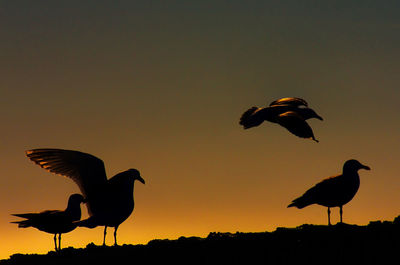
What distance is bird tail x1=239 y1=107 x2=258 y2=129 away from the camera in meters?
30.5

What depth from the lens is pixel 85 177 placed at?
24781 millimetres

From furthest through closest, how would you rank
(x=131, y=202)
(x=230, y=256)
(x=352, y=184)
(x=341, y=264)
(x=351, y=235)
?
1. (x=352, y=184)
2. (x=131, y=202)
3. (x=351, y=235)
4. (x=230, y=256)
5. (x=341, y=264)

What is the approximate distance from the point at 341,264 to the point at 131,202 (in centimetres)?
764

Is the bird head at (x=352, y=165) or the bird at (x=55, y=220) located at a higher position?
the bird head at (x=352, y=165)

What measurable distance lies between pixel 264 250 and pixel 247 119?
1088 cm

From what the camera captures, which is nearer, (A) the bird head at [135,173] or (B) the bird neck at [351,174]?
(A) the bird head at [135,173]

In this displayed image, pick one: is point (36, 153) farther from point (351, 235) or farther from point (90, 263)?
point (351, 235)

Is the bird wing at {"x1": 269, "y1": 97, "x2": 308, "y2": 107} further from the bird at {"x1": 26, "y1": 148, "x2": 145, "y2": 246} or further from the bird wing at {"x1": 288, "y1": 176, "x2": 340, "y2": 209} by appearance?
Result: the bird at {"x1": 26, "y1": 148, "x2": 145, "y2": 246}

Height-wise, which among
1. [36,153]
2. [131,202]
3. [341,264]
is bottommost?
[341,264]

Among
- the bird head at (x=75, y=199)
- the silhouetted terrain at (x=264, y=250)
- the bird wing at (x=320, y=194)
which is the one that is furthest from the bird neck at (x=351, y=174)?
the bird head at (x=75, y=199)

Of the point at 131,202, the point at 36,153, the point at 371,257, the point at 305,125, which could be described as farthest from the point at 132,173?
the point at 371,257

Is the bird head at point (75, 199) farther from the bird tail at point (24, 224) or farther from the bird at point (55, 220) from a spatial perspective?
the bird tail at point (24, 224)

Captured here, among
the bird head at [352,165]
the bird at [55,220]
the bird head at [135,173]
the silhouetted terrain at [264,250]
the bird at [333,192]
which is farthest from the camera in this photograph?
the bird head at [352,165]

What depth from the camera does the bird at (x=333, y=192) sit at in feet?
86.8
